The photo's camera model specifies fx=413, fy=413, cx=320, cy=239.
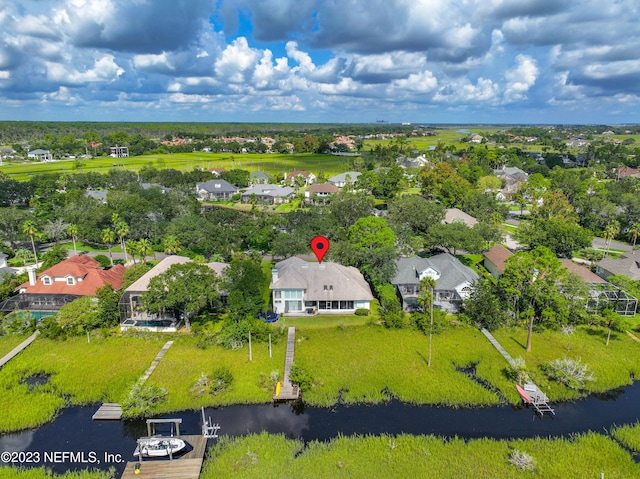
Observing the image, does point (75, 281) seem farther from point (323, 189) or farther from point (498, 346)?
point (323, 189)

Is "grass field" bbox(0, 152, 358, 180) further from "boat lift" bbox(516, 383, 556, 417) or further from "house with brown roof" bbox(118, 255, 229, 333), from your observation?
"boat lift" bbox(516, 383, 556, 417)

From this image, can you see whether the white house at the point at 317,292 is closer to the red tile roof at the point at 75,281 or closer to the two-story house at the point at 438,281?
the two-story house at the point at 438,281

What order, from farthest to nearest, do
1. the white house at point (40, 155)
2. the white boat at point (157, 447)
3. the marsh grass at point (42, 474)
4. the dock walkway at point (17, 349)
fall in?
the white house at point (40, 155), the dock walkway at point (17, 349), the white boat at point (157, 447), the marsh grass at point (42, 474)

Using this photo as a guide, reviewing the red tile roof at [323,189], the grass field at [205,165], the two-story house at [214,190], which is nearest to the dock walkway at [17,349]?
the two-story house at [214,190]

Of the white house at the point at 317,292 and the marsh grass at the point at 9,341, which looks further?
the white house at the point at 317,292

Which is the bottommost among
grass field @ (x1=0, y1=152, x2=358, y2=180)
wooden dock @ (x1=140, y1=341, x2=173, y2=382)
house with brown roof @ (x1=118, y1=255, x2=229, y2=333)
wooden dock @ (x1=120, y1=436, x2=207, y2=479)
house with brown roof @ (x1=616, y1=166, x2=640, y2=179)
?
wooden dock @ (x1=120, y1=436, x2=207, y2=479)

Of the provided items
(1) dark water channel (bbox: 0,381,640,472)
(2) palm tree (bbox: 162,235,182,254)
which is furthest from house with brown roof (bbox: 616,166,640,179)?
(2) palm tree (bbox: 162,235,182,254)
